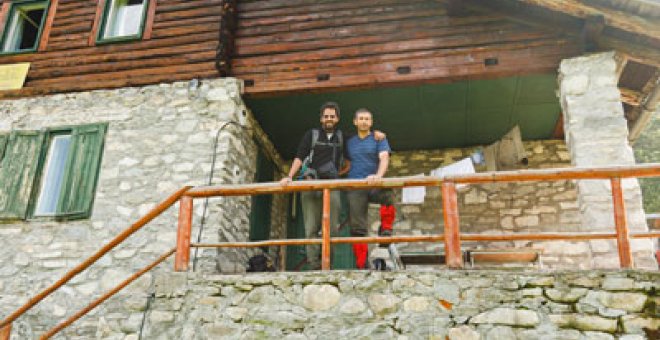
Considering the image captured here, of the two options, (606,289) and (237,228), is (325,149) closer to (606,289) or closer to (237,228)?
(237,228)

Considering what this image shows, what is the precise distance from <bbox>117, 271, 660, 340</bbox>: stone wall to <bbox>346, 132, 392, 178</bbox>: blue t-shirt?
1.40m

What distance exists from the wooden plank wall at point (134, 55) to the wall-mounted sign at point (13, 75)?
0.09m

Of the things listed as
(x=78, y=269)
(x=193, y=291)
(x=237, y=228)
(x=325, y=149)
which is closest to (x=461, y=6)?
(x=325, y=149)

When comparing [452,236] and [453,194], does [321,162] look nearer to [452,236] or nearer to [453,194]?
[453,194]

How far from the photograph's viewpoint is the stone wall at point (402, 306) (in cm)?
418

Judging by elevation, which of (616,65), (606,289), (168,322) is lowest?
(168,322)

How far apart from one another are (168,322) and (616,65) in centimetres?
590

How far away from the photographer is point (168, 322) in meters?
4.85

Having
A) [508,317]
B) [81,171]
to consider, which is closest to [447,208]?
[508,317]

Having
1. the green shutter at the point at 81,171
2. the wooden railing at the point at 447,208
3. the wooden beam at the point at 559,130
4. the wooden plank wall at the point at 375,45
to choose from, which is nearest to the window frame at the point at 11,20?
the green shutter at the point at 81,171

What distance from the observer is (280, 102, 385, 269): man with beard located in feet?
18.4

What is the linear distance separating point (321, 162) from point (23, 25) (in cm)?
676

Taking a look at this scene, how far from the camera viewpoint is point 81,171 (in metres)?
7.80

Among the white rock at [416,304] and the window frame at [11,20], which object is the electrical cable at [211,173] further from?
the window frame at [11,20]
